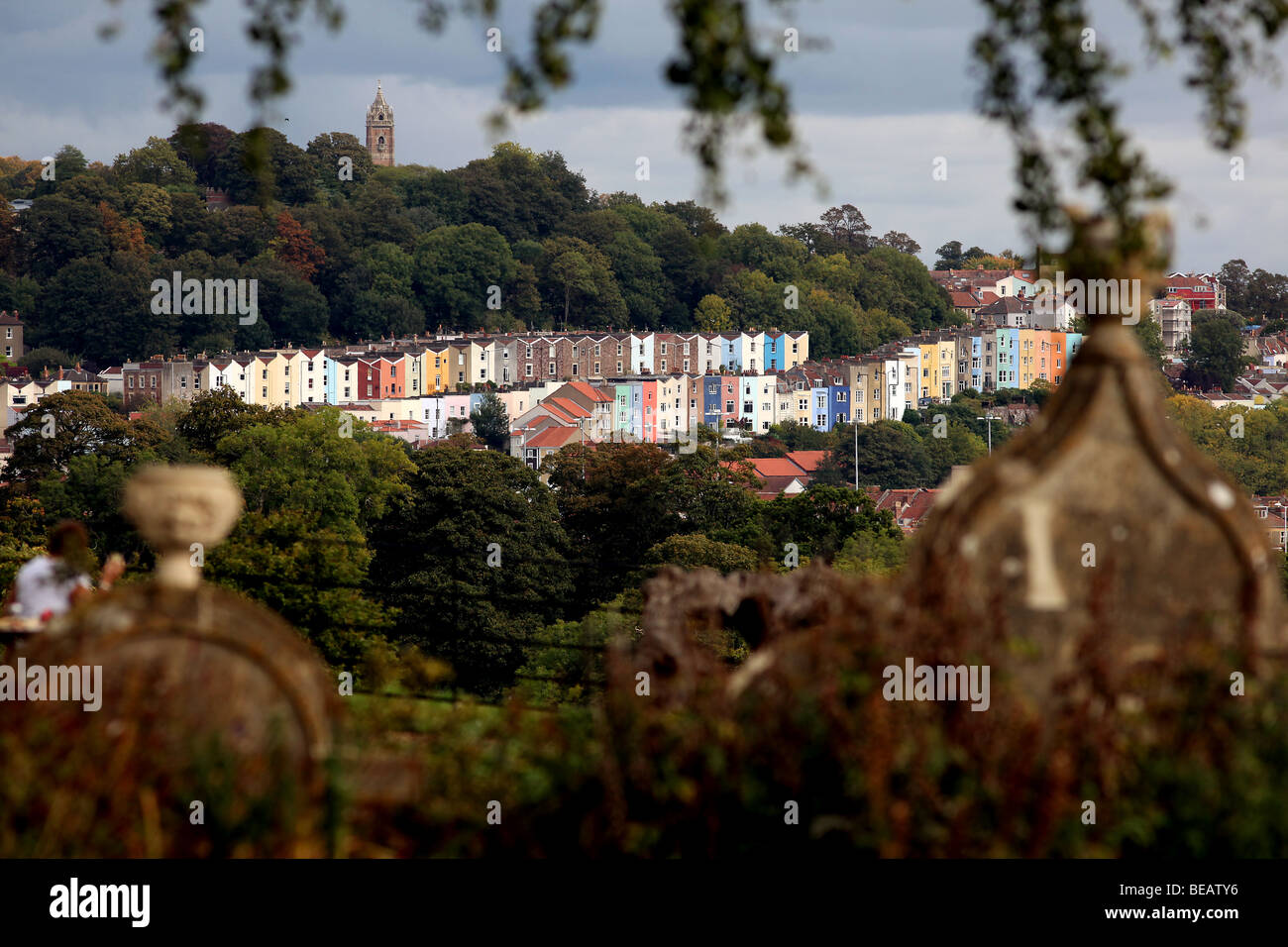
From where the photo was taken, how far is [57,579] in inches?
245

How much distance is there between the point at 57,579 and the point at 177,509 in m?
1.45

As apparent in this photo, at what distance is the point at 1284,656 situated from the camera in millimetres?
5445

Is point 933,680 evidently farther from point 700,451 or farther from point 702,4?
point 700,451

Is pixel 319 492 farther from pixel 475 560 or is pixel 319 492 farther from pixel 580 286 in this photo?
pixel 580 286

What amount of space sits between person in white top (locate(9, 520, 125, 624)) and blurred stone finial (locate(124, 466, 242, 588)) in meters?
1.34

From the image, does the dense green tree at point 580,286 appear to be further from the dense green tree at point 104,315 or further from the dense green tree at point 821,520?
the dense green tree at point 821,520

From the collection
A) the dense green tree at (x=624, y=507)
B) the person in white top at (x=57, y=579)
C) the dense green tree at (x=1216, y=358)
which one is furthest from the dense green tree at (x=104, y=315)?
the person in white top at (x=57, y=579)

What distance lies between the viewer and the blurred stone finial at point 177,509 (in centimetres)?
498

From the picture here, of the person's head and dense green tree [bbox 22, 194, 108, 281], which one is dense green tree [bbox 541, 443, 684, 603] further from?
dense green tree [bbox 22, 194, 108, 281]

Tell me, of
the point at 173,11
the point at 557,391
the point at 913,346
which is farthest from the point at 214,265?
the point at 173,11

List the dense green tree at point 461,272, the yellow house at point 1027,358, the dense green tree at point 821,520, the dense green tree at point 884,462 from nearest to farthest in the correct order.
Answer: the dense green tree at point 821,520 → the dense green tree at point 884,462 → the dense green tree at point 461,272 → the yellow house at point 1027,358

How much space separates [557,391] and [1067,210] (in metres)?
113

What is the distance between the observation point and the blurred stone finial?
16.3ft

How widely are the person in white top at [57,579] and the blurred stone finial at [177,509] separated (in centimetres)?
134
